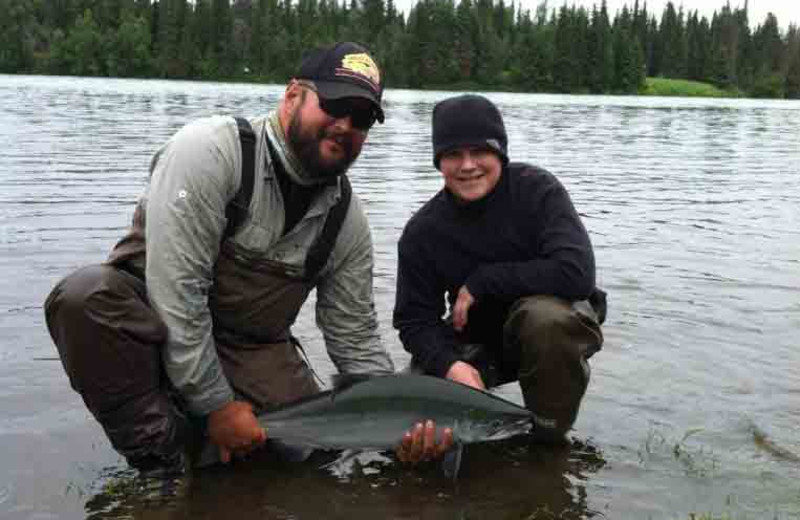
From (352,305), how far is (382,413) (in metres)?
Result: 0.74

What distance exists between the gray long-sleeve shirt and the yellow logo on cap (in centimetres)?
47

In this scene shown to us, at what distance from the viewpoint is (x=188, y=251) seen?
4004 millimetres

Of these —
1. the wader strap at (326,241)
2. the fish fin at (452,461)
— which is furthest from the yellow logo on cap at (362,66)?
the fish fin at (452,461)

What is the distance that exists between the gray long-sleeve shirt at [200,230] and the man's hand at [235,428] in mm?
55

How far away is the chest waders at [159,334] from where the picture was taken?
154 inches

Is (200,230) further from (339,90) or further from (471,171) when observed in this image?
(471,171)

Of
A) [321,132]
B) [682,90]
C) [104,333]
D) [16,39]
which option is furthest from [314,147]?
[682,90]

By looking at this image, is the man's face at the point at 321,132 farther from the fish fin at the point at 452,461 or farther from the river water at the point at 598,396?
the river water at the point at 598,396

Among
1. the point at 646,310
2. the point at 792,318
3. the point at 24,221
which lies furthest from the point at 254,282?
the point at 24,221

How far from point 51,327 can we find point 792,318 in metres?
6.00

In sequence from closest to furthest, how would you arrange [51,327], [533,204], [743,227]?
[51,327], [533,204], [743,227]

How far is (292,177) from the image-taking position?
4.36 metres

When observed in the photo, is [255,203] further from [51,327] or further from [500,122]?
[500,122]

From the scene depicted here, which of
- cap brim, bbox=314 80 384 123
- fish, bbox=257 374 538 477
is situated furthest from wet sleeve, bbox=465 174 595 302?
cap brim, bbox=314 80 384 123
